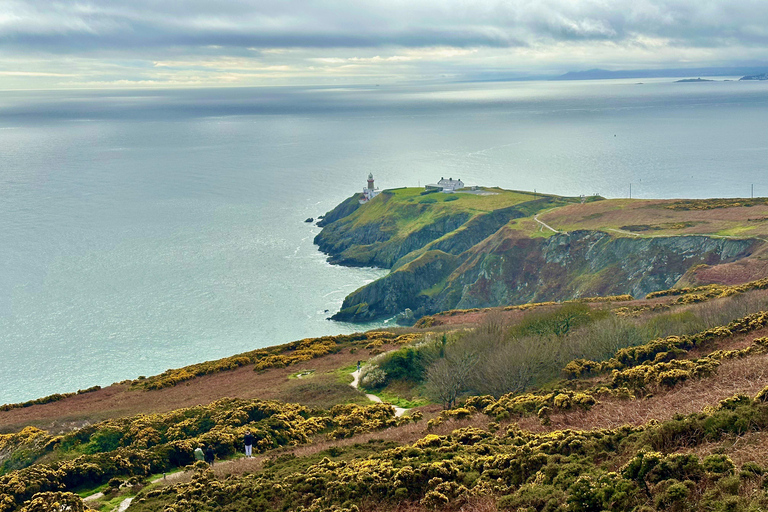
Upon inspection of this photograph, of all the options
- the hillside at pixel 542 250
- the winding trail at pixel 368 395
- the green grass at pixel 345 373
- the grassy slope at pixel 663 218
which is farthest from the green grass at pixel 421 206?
the winding trail at pixel 368 395

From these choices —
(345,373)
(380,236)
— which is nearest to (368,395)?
(345,373)

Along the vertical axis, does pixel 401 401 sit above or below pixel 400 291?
above

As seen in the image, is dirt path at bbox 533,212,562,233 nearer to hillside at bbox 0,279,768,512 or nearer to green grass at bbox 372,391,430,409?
hillside at bbox 0,279,768,512

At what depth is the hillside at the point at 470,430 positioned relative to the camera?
49.2ft

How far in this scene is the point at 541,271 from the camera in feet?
305

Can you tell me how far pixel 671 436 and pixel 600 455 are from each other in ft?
6.50

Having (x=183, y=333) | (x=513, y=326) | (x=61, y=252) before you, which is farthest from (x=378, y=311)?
(x=61, y=252)

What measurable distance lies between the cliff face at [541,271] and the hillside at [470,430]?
3319cm

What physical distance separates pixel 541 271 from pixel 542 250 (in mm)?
4848

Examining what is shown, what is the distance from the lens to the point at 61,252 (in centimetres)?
12231

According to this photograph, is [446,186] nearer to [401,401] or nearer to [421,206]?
[421,206]

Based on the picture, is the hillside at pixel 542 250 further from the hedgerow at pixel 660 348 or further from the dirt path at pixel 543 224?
the hedgerow at pixel 660 348

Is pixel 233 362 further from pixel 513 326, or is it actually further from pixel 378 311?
pixel 378 311

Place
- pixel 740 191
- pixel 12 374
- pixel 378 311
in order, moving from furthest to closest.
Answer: pixel 740 191 → pixel 378 311 → pixel 12 374
